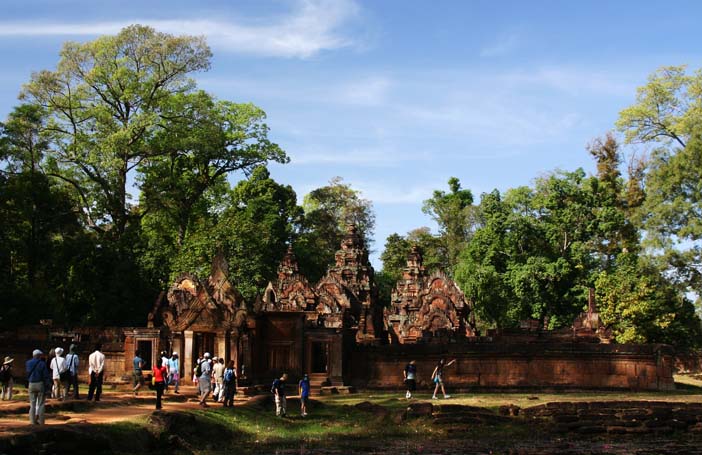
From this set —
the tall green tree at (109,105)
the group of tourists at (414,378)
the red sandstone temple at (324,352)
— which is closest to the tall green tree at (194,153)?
the tall green tree at (109,105)

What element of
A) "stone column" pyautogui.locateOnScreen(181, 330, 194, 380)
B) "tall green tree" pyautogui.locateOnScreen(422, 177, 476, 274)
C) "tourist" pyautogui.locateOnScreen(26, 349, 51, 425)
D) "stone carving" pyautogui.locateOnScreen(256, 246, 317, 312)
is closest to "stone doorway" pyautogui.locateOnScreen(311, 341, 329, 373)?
"stone column" pyautogui.locateOnScreen(181, 330, 194, 380)

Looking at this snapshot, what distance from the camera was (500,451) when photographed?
59.8 feet

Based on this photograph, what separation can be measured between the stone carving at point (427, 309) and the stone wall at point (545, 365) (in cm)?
1110

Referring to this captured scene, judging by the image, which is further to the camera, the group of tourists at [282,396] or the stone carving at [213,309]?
the stone carving at [213,309]

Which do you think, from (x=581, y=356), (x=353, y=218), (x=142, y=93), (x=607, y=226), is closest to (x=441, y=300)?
(x=607, y=226)

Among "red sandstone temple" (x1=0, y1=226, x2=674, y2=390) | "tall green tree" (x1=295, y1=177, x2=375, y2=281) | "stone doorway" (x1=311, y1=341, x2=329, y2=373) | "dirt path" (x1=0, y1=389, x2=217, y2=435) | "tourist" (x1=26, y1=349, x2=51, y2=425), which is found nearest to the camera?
"tourist" (x1=26, y1=349, x2=51, y2=425)

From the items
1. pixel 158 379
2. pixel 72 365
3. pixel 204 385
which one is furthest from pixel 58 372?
pixel 204 385

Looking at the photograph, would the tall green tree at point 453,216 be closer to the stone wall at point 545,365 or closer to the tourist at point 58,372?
the stone wall at point 545,365

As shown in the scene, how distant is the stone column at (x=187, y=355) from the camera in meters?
28.5

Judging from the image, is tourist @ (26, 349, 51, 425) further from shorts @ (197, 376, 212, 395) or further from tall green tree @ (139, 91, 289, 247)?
tall green tree @ (139, 91, 289, 247)

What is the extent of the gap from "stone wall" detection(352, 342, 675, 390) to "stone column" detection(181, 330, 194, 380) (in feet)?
22.4

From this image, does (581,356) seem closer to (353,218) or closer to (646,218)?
(646,218)

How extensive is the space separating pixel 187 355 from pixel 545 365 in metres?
13.4

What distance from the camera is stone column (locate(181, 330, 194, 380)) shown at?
1121 inches
